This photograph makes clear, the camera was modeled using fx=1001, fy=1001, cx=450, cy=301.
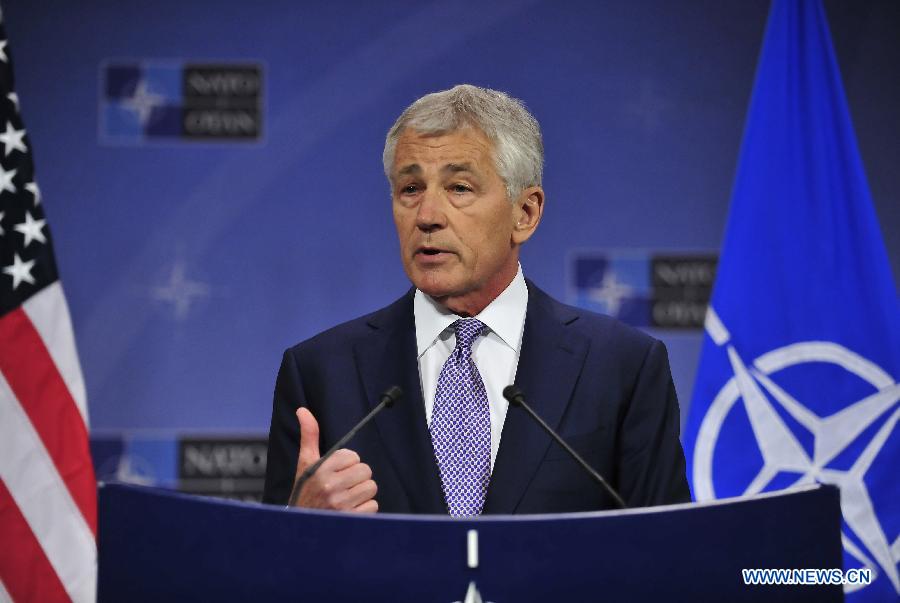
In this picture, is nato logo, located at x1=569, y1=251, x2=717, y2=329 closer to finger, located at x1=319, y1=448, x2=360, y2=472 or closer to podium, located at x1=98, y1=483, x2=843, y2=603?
finger, located at x1=319, y1=448, x2=360, y2=472

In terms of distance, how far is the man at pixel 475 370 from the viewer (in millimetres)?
1638

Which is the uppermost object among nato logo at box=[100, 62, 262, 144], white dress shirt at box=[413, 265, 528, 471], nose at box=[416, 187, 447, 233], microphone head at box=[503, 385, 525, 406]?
nato logo at box=[100, 62, 262, 144]

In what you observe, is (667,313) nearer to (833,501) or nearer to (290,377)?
(290,377)

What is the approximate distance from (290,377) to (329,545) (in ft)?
2.56

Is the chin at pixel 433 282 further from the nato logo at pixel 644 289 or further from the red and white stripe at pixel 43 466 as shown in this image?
the nato logo at pixel 644 289

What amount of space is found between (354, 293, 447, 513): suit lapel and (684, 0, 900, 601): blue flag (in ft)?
4.38

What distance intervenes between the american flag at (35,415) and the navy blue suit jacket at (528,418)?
1.11 metres

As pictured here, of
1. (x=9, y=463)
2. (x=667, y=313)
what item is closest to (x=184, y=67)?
(x=9, y=463)

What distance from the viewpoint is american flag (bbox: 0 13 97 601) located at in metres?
2.57

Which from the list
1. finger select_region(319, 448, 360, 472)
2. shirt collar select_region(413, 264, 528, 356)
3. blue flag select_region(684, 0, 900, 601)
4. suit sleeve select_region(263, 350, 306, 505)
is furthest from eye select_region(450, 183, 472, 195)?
blue flag select_region(684, 0, 900, 601)

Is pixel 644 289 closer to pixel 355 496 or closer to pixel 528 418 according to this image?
pixel 528 418

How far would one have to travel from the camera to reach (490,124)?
176 centimetres

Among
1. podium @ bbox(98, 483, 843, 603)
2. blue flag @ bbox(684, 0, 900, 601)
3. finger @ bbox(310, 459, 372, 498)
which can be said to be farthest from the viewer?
blue flag @ bbox(684, 0, 900, 601)

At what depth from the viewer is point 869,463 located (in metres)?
2.73
